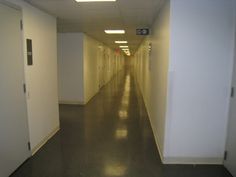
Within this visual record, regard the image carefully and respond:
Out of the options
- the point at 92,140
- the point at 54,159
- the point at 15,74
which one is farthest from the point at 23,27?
the point at 92,140

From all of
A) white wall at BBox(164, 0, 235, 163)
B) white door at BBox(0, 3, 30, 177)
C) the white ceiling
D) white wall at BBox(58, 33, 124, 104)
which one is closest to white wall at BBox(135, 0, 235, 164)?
white wall at BBox(164, 0, 235, 163)

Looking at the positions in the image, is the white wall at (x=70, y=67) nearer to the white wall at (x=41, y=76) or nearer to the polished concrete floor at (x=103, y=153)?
the polished concrete floor at (x=103, y=153)

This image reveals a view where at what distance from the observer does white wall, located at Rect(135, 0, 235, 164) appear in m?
2.92

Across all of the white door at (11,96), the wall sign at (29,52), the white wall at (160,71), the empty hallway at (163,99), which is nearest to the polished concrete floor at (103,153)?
the empty hallway at (163,99)

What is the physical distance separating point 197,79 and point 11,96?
263cm

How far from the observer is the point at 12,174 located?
2900mm

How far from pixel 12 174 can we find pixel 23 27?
83.6 inches

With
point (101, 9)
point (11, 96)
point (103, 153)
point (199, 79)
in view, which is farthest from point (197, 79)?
point (11, 96)

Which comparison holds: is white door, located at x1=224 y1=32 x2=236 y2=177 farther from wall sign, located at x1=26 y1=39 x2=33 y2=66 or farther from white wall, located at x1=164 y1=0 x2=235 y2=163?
wall sign, located at x1=26 y1=39 x2=33 y2=66

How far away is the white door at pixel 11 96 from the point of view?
271 centimetres

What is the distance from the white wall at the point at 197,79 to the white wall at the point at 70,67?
14.7 ft

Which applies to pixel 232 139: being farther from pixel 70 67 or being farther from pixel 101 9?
pixel 70 67

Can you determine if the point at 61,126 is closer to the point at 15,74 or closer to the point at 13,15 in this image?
the point at 15,74

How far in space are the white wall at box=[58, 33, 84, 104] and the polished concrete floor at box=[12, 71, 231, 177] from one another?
1582 mm
